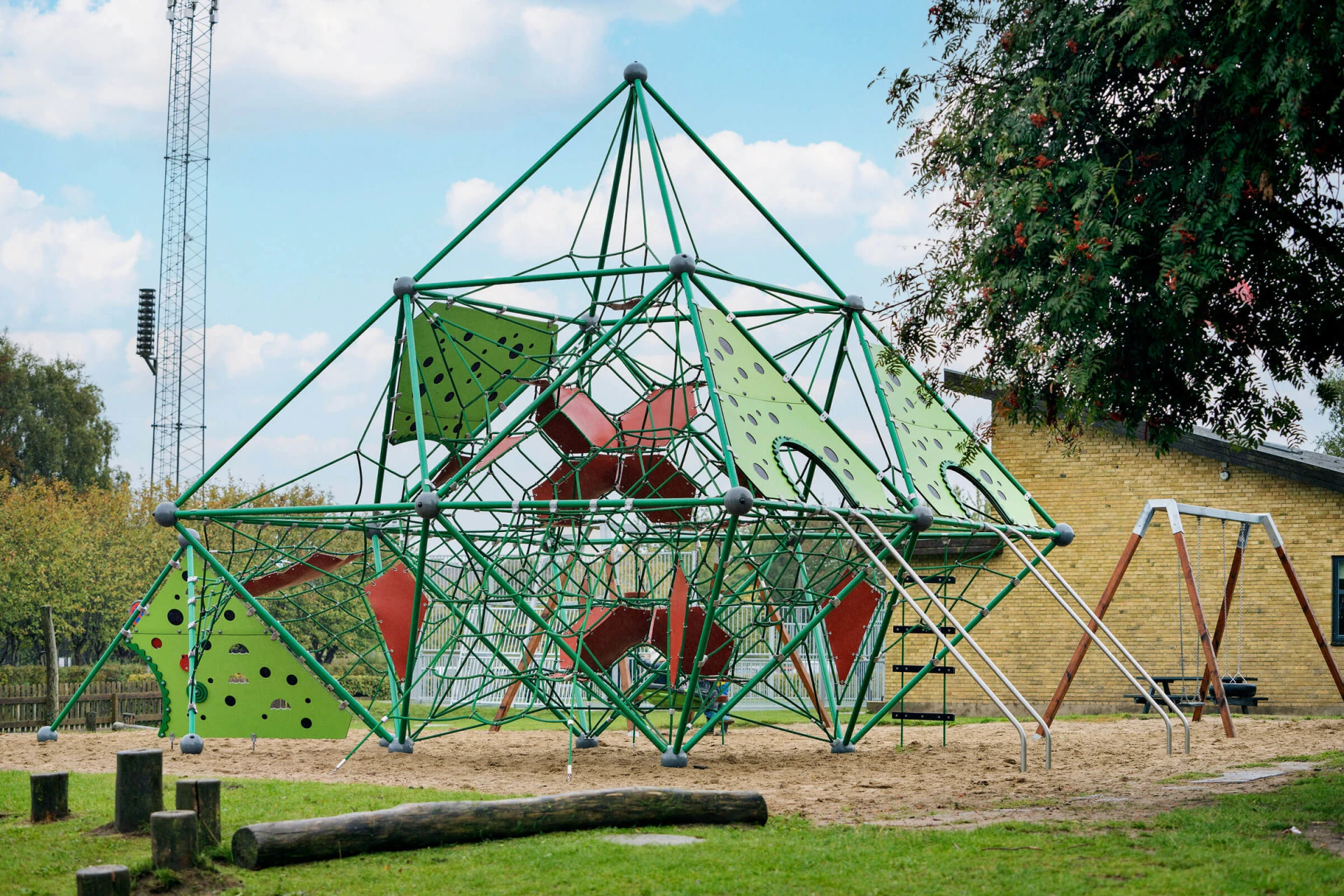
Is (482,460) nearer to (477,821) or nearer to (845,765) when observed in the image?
(845,765)

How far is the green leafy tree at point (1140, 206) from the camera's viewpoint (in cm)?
810

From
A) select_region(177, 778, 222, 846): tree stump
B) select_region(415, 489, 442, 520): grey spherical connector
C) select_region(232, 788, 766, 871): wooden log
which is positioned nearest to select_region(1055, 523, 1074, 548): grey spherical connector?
select_region(415, 489, 442, 520): grey spherical connector

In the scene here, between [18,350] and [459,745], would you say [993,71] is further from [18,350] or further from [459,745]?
[18,350]

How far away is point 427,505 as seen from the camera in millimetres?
12047

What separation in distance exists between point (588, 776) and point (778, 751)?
134 inches

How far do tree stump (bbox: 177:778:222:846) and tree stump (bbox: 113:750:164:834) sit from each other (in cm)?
47

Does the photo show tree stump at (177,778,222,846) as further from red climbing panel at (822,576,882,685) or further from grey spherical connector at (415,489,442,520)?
red climbing panel at (822,576,882,685)

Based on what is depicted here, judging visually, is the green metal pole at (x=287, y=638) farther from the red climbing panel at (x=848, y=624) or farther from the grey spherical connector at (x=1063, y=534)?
the grey spherical connector at (x=1063, y=534)

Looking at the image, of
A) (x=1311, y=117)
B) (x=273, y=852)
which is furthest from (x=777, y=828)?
(x=1311, y=117)

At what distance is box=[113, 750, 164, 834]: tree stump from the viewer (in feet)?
27.6

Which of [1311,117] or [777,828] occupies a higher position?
[1311,117]

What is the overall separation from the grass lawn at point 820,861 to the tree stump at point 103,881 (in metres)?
0.69

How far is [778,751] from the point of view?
15.0 m

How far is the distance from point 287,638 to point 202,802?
18.7ft
